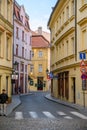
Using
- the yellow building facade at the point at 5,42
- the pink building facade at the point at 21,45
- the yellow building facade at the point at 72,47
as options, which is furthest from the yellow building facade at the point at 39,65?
the yellow building facade at the point at 5,42

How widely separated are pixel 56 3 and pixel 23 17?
25948 mm

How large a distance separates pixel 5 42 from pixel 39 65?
5307 centimetres

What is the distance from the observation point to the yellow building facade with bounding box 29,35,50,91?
8269 centimetres

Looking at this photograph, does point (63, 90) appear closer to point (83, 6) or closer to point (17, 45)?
point (83, 6)

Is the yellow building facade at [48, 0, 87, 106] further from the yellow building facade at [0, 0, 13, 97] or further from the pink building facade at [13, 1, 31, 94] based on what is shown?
the pink building facade at [13, 1, 31, 94]

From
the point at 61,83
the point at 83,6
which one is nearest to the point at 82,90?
the point at 83,6

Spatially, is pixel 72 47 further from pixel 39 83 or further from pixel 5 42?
pixel 39 83

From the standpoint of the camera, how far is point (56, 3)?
37.5 meters

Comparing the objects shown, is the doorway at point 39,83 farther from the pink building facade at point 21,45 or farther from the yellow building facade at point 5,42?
the yellow building facade at point 5,42

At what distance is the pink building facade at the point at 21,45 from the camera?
5734 centimetres

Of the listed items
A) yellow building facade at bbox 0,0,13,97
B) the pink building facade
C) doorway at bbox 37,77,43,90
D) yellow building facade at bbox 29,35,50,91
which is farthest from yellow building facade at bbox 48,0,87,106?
doorway at bbox 37,77,43,90

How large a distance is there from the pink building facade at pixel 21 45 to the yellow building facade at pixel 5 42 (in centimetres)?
2321

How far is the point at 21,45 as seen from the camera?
6112 centimetres

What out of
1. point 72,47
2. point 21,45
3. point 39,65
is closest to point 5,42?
point 72,47
